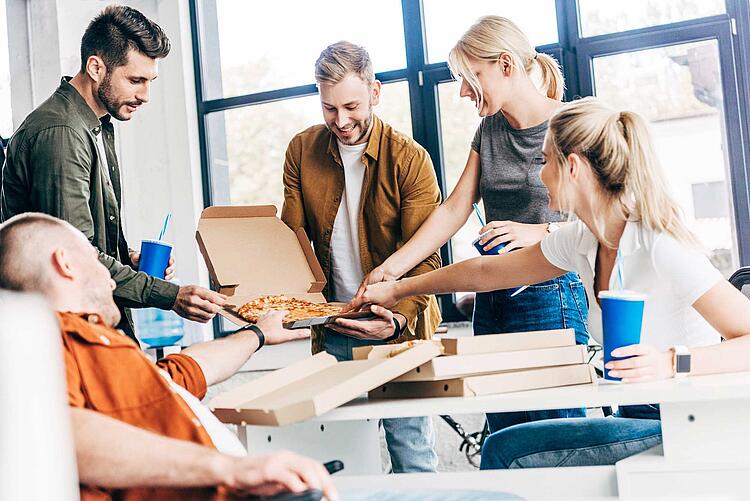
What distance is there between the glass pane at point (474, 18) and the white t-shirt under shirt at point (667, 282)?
2735mm

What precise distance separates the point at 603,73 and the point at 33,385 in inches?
153

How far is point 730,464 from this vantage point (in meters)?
1.42

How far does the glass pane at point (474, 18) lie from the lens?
171 inches

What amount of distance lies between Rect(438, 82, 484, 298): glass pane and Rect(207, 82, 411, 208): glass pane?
0.71 meters

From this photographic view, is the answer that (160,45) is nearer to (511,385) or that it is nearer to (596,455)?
(511,385)

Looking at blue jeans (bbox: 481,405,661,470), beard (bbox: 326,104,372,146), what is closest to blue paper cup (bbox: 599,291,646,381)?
blue jeans (bbox: 481,405,661,470)

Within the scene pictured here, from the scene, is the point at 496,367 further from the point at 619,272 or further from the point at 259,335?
the point at 259,335

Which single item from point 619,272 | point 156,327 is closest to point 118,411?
point 619,272

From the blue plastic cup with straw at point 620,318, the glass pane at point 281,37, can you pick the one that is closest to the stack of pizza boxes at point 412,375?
the blue plastic cup with straw at point 620,318

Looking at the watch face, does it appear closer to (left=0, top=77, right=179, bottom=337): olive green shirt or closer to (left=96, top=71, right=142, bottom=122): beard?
(left=0, top=77, right=179, bottom=337): olive green shirt

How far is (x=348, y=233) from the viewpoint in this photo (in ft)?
8.95

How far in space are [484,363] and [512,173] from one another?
3.02 feet

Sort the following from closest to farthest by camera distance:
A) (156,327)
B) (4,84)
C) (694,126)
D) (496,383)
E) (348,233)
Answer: (496,383)
(348,233)
(694,126)
(156,327)
(4,84)

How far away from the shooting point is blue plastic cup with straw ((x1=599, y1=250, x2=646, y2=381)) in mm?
1556
